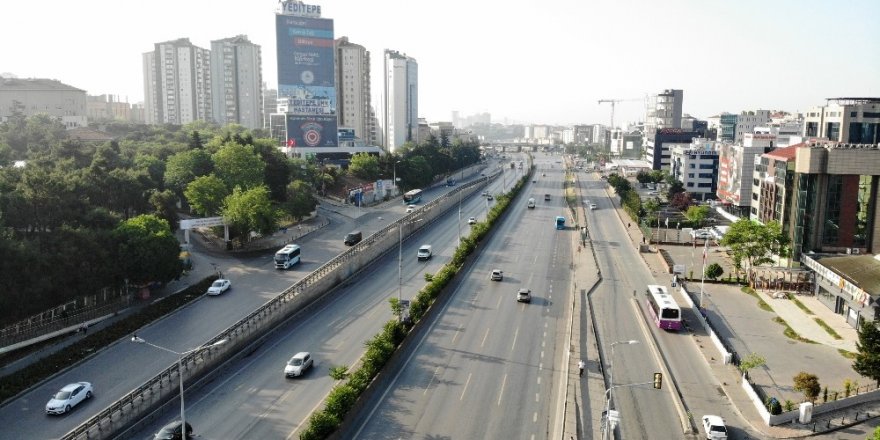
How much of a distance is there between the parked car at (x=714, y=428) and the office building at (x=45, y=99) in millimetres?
161523

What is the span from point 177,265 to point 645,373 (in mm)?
35813

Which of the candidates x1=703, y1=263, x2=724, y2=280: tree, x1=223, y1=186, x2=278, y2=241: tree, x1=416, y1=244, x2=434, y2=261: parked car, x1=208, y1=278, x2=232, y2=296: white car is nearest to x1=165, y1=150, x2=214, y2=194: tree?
x1=223, y1=186, x2=278, y2=241: tree

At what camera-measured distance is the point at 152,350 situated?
131 feet

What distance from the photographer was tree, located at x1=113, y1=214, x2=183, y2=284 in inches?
1866

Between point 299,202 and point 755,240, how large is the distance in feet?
170

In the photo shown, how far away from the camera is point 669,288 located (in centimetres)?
5738

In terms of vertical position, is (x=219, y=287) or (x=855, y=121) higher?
(x=855, y=121)

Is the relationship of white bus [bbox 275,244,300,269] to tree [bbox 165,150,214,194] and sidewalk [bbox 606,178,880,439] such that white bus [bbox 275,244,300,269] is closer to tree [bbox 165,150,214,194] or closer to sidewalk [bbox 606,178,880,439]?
tree [bbox 165,150,214,194]

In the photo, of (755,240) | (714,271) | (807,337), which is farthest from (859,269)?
(714,271)

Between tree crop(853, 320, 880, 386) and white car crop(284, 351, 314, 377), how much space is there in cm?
3039

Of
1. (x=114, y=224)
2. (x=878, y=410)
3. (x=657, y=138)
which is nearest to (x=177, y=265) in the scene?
(x=114, y=224)

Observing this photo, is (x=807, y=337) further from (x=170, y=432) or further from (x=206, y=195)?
(x=206, y=195)

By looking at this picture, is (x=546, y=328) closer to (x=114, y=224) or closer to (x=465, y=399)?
(x=465, y=399)

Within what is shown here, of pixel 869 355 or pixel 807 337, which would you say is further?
pixel 807 337
